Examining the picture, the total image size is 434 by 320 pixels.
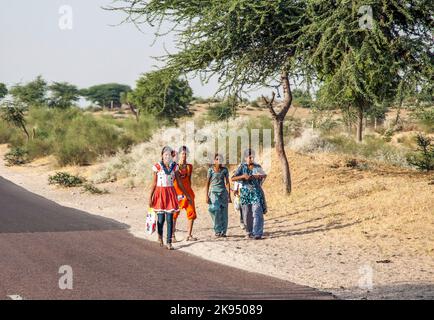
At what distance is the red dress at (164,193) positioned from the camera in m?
11.9

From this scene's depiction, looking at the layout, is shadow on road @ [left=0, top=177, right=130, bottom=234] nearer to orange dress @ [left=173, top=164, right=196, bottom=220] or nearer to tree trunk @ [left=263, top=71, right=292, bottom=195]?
orange dress @ [left=173, top=164, right=196, bottom=220]

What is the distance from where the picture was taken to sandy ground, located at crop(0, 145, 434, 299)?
9586 millimetres

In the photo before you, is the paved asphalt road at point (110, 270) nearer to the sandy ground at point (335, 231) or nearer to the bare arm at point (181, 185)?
the sandy ground at point (335, 231)

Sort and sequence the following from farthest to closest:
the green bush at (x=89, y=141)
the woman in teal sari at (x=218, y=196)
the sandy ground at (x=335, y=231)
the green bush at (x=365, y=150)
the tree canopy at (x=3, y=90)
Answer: the tree canopy at (x=3, y=90), the green bush at (x=89, y=141), the green bush at (x=365, y=150), the woman in teal sari at (x=218, y=196), the sandy ground at (x=335, y=231)

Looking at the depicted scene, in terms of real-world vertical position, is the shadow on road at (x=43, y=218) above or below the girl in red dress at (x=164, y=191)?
below

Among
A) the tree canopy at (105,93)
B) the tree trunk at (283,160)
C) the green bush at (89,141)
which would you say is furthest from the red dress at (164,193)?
the tree canopy at (105,93)

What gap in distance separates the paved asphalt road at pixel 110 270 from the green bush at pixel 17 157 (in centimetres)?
2423

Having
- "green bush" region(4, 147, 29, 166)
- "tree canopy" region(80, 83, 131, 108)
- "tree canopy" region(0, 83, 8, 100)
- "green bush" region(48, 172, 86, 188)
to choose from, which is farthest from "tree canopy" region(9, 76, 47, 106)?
"green bush" region(48, 172, 86, 188)

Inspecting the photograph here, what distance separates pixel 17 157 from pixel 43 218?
2426cm

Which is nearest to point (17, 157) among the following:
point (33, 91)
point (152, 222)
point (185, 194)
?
point (185, 194)

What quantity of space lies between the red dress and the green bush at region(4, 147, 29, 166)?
27175mm

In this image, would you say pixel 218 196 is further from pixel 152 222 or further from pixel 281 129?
pixel 281 129

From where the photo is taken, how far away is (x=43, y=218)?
15602mm

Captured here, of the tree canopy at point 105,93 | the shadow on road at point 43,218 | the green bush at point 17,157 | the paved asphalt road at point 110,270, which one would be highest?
the tree canopy at point 105,93
